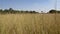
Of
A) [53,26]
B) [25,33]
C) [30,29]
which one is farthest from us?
[53,26]

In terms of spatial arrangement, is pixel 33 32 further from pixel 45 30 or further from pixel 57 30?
pixel 57 30

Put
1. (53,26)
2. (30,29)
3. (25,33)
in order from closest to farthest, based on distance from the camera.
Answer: (25,33), (30,29), (53,26)

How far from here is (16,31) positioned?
2.48m

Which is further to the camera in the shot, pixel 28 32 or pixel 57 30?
pixel 57 30

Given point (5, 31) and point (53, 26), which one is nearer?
point (5, 31)

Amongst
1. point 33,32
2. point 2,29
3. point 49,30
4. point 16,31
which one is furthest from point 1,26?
point 49,30

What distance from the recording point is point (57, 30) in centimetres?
264

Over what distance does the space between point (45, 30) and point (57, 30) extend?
234mm

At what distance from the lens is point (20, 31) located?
252 cm

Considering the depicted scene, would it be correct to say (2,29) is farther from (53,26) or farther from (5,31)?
(53,26)

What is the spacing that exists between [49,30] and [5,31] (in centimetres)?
75

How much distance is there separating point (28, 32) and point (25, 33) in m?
0.07

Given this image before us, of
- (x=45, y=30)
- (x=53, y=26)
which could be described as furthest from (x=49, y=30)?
(x=53, y=26)

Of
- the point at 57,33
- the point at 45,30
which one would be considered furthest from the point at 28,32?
the point at 57,33
